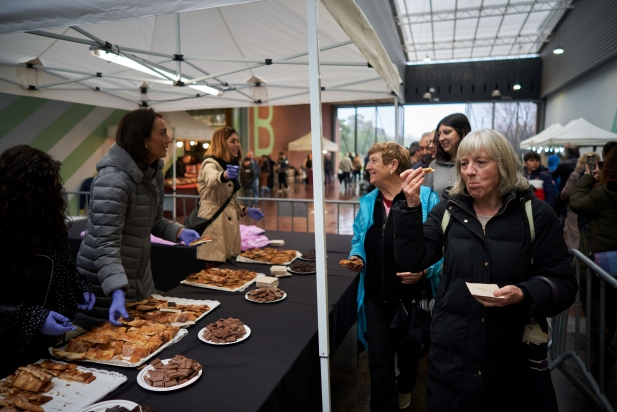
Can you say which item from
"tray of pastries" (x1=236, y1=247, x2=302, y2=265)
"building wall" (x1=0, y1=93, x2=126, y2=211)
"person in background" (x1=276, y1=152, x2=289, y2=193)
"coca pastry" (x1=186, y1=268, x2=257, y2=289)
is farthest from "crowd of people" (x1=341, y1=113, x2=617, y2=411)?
"person in background" (x1=276, y1=152, x2=289, y2=193)

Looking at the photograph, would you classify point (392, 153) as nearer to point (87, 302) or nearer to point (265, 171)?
point (87, 302)

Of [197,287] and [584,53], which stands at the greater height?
[584,53]

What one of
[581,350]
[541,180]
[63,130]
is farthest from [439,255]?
[63,130]

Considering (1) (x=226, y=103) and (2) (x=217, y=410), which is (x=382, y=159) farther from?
(1) (x=226, y=103)

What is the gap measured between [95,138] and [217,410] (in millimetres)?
9760

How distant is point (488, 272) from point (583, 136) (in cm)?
994

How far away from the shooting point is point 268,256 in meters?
3.56

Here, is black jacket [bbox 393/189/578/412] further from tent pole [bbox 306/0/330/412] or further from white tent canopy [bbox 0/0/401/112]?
white tent canopy [bbox 0/0/401/112]

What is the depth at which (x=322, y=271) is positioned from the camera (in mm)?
1867

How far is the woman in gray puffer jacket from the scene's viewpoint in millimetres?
2051

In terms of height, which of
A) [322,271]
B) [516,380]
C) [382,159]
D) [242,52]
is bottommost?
[516,380]

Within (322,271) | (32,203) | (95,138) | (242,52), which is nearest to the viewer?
(32,203)

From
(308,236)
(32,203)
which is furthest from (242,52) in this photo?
(32,203)

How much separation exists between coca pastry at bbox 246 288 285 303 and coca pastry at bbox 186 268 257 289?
0.21 metres
